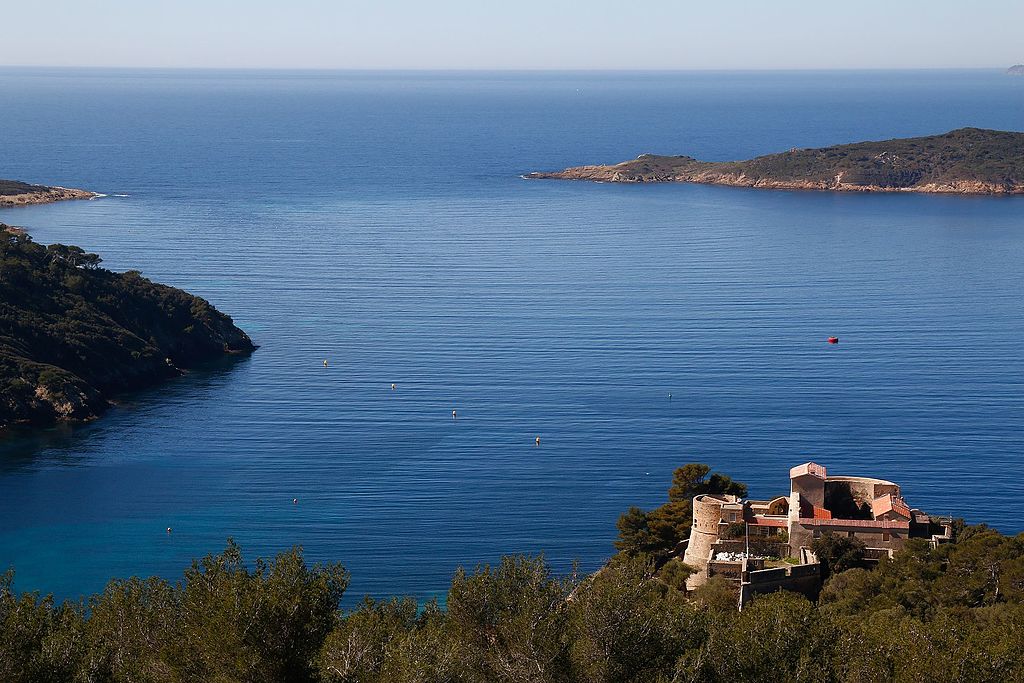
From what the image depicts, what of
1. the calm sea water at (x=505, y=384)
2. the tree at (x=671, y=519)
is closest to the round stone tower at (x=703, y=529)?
the tree at (x=671, y=519)

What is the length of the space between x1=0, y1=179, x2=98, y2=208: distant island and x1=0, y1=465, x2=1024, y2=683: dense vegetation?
334 feet

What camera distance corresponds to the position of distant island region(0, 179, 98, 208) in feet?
384

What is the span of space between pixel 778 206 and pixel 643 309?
181 ft

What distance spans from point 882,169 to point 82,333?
106m

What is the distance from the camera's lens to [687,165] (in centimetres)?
15625

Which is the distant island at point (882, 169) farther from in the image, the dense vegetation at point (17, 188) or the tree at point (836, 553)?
the tree at point (836, 553)

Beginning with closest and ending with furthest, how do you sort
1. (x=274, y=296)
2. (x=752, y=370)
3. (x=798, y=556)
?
(x=798, y=556) → (x=752, y=370) → (x=274, y=296)

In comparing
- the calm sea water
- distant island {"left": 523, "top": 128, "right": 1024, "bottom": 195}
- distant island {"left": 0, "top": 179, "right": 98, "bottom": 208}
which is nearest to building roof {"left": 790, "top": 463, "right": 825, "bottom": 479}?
the calm sea water

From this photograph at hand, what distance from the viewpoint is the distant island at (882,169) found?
141 m

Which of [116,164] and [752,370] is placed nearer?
[752,370]

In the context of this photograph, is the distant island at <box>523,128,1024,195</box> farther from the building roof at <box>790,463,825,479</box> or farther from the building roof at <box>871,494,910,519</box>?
the building roof at <box>790,463,825,479</box>

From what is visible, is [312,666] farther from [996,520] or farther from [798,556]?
[996,520]

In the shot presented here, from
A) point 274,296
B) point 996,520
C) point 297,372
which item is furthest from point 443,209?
point 996,520

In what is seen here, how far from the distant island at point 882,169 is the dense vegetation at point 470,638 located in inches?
4937
